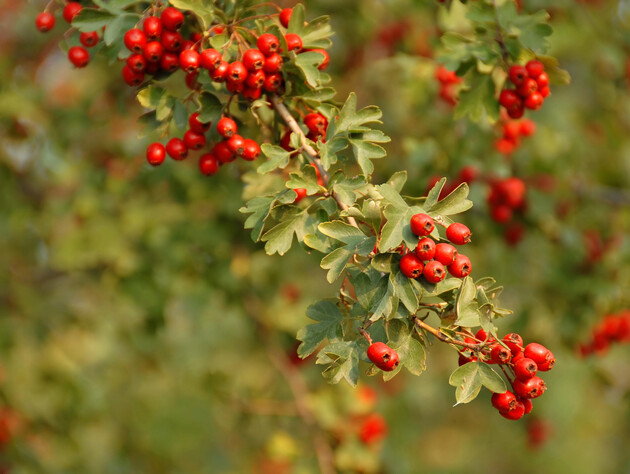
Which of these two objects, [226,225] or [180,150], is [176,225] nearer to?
[226,225]

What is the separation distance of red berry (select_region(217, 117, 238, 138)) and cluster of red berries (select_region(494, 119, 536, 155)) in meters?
1.93

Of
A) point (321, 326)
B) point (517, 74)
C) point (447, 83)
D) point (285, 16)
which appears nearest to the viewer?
point (321, 326)

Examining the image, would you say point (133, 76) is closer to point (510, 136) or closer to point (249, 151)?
point (249, 151)

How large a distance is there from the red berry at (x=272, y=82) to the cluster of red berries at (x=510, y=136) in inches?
70.2

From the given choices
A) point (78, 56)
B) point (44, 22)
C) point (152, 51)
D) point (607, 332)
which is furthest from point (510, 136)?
point (44, 22)

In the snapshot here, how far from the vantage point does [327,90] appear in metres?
2.05

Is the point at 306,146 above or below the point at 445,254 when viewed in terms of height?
above

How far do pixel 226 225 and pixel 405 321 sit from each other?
7.05 ft

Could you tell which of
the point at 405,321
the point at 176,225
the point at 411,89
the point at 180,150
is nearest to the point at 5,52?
the point at 176,225

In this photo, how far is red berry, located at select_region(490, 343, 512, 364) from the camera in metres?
1.61

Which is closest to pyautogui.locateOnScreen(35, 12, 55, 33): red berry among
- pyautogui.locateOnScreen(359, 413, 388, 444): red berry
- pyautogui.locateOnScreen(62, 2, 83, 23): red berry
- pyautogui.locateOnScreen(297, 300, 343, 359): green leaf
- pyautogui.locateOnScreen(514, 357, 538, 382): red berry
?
pyautogui.locateOnScreen(62, 2, 83, 23): red berry

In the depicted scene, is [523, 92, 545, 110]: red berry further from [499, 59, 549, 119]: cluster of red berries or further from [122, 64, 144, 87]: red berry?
[122, 64, 144, 87]: red berry

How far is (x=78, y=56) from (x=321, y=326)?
1.35 m

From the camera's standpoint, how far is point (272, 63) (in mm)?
1977
